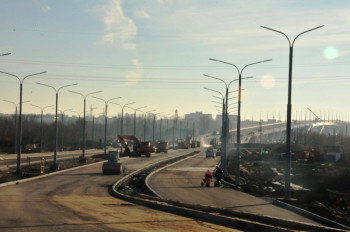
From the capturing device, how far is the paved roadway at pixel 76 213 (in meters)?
20.4

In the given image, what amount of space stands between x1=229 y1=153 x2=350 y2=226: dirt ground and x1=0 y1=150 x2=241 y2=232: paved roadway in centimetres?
900

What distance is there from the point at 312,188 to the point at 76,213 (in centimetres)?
4830

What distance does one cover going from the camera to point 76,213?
24688mm

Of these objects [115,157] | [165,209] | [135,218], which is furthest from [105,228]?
[115,157]

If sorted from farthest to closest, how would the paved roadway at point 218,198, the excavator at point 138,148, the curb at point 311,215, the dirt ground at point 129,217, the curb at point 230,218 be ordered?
the excavator at point 138,148 → the paved roadway at point 218,198 → the curb at point 311,215 → the dirt ground at point 129,217 → the curb at point 230,218

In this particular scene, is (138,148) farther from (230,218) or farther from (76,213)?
(230,218)

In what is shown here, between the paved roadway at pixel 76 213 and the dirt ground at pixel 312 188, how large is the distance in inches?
354

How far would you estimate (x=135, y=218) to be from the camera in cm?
2327

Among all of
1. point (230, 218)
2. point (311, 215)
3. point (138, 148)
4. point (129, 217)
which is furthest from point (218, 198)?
point (138, 148)

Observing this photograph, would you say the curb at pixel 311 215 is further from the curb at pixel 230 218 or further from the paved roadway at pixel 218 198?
the curb at pixel 230 218

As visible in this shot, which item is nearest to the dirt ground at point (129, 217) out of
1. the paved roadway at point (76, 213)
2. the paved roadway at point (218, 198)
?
the paved roadway at point (76, 213)

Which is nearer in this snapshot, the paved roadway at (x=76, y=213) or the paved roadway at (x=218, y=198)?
the paved roadway at (x=76, y=213)

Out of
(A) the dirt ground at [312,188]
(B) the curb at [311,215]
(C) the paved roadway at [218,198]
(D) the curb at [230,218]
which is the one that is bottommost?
(A) the dirt ground at [312,188]

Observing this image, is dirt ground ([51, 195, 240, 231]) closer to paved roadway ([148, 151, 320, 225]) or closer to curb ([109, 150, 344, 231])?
curb ([109, 150, 344, 231])
